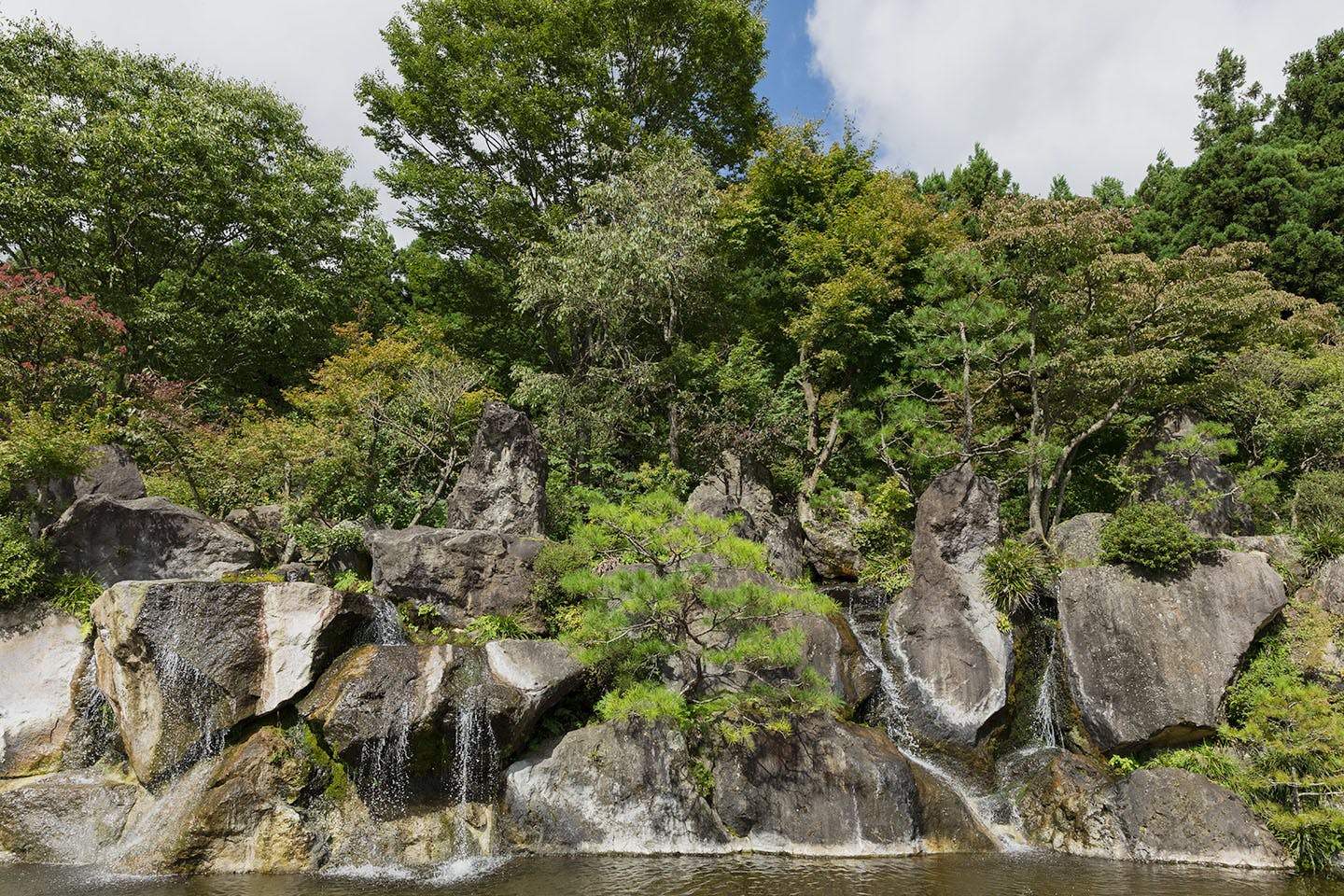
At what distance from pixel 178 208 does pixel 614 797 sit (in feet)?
66.5

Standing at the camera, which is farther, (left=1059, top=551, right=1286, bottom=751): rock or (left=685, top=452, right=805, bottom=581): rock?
(left=685, top=452, right=805, bottom=581): rock

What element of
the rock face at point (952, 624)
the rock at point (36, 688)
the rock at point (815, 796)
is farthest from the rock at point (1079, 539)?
the rock at point (36, 688)

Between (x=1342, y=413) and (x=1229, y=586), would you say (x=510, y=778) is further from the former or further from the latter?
(x=1342, y=413)

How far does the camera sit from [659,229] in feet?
61.6

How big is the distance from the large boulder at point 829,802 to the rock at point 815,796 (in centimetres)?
1

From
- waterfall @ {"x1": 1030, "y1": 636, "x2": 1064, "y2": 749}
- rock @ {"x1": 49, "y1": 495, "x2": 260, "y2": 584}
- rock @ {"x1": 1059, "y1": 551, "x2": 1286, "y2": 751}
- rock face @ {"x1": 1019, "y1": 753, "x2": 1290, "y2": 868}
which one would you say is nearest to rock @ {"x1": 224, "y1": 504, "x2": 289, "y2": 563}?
rock @ {"x1": 49, "y1": 495, "x2": 260, "y2": 584}

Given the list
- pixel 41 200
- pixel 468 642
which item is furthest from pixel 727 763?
pixel 41 200

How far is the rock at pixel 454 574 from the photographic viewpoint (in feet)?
42.6

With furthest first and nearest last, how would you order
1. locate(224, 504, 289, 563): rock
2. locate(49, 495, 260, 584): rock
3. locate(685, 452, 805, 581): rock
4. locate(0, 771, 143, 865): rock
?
locate(685, 452, 805, 581): rock < locate(224, 504, 289, 563): rock < locate(49, 495, 260, 584): rock < locate(0, 771, 143, 865): rock

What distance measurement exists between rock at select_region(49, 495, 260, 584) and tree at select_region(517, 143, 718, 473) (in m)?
8.18

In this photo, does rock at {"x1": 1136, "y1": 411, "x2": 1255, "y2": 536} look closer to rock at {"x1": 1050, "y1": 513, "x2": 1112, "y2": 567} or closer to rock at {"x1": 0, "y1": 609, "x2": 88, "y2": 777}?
rock at {"x1": 1050, "y1": 513, "x2": 1112, "y2": 567}

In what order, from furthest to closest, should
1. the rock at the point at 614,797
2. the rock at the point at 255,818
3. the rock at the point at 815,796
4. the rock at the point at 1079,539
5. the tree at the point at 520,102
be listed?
the tree at the point at 520,102 < the rock at the point at 1079,539 < the rock at the point at 815,796 < the rock at the point at 614,797 < the rock at the point at 255,818

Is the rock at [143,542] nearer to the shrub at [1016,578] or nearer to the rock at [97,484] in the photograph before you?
the rock at [97,484]

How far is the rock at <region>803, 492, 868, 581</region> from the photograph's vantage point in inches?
704
